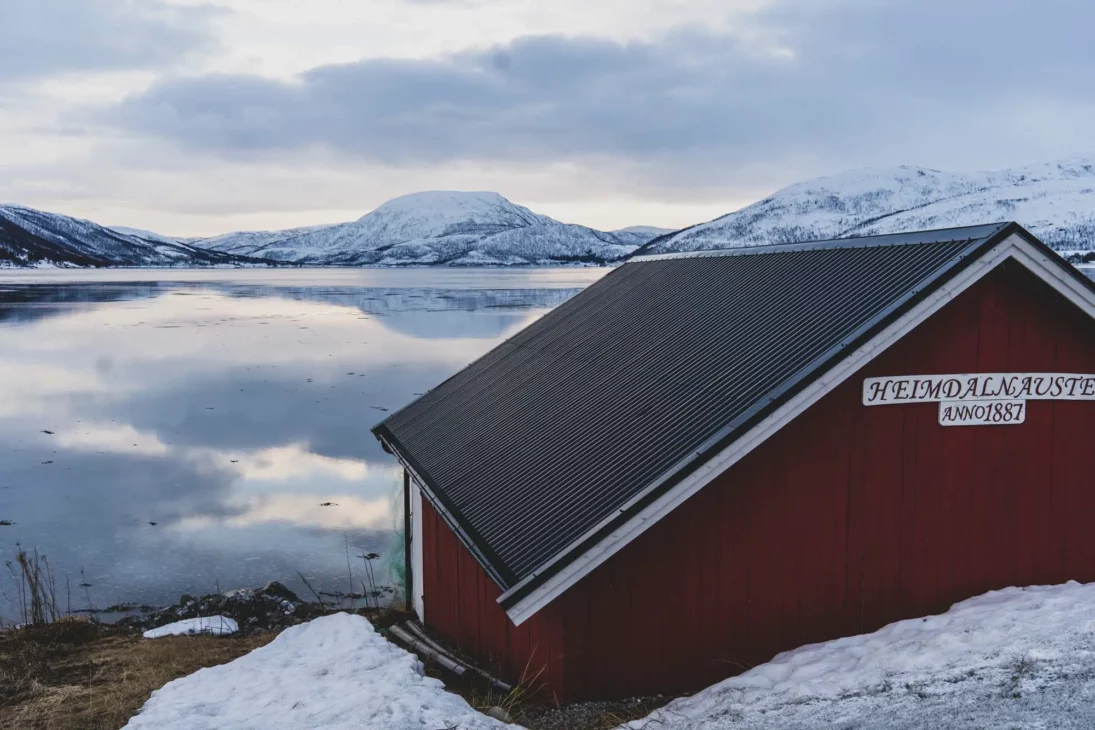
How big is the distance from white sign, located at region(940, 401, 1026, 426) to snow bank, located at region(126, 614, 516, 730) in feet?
20.0

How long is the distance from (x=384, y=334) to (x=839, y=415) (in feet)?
196

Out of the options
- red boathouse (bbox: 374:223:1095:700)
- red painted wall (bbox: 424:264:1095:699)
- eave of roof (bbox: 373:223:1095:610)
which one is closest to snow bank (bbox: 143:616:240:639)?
red boathouse (bbox: 374:223:1095:700)

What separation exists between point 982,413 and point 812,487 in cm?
232

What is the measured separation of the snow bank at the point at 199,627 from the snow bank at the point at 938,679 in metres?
10.1

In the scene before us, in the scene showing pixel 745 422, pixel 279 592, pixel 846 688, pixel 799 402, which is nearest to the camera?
pixel 846 688

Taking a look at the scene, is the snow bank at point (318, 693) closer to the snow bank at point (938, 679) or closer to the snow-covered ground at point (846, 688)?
the snow-covered ground at point (846, 688)

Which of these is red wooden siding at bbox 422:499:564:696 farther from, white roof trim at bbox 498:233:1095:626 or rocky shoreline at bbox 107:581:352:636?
rocky shoreline at bbox 107:581:352:636

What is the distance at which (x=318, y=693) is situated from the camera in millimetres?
10664

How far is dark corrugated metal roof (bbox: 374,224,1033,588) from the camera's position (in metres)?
10.1

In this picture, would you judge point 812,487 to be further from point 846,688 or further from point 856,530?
point 846,688

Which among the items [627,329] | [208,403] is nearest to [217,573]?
[627,329]

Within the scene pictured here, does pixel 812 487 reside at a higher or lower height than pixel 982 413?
lower

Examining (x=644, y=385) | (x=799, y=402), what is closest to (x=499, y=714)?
(x=799, y=402)

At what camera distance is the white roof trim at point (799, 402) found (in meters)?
8.95
